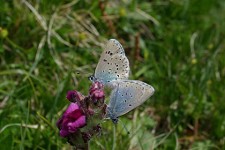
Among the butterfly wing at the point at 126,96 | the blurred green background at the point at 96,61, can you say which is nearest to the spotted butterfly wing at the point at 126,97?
the butterfly wing at the point at 126,96

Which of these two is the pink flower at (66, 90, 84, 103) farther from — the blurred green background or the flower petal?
the blurred green background

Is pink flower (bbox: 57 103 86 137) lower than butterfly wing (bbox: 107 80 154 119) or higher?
lower

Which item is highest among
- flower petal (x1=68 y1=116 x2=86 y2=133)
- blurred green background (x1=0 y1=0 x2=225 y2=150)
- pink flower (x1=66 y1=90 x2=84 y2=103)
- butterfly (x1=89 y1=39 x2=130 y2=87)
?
butterfly (x1=89 y1=39 x2=130 y2=87)

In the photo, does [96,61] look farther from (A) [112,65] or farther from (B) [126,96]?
(B) [126,96]

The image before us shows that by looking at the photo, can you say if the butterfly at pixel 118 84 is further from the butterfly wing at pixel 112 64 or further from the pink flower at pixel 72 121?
the pink flower at pixel 72 121

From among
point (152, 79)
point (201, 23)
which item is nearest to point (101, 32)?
point (152, 79)

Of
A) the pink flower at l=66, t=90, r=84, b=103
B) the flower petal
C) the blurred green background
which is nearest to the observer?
the flower petal

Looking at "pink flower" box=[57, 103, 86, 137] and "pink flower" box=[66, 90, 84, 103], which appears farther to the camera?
"pink flower" box=[66, 90, 84, 103]

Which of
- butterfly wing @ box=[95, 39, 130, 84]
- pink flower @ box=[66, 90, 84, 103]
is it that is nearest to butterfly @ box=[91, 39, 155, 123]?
butterfly wing @ box=[95, 39, 130, 84]
